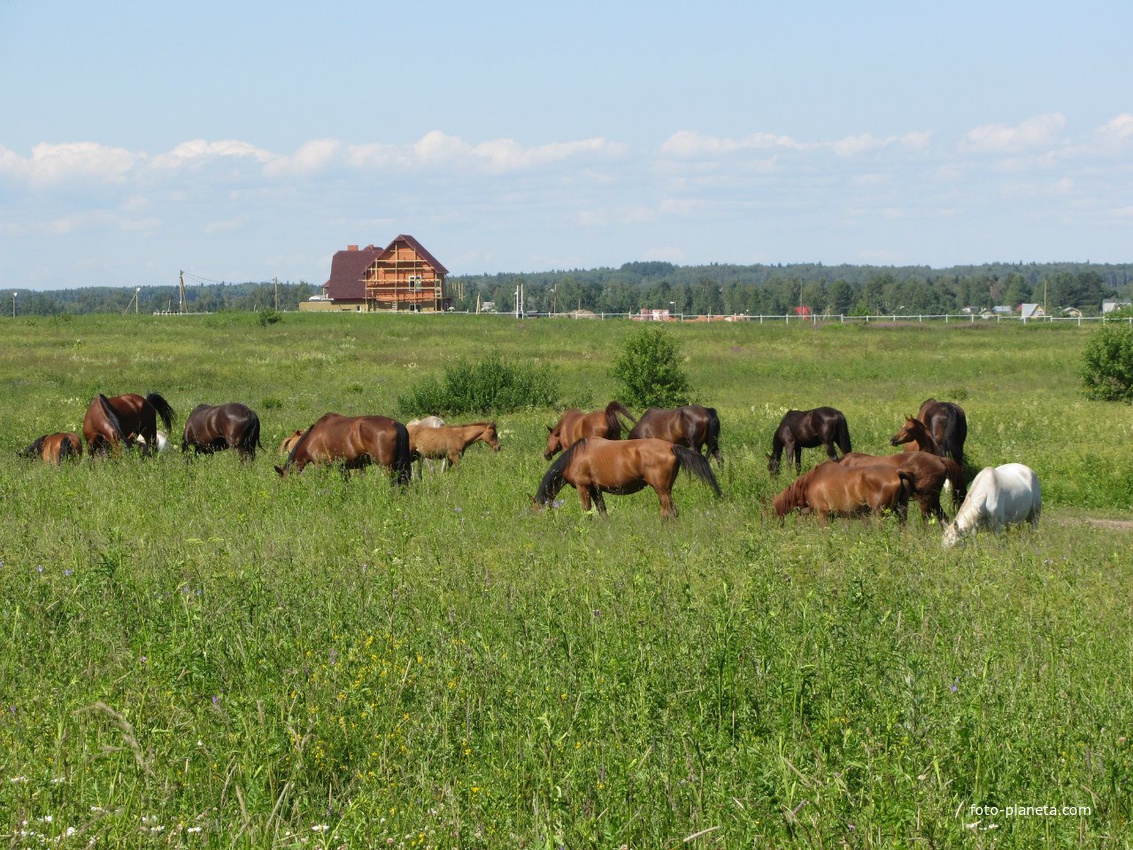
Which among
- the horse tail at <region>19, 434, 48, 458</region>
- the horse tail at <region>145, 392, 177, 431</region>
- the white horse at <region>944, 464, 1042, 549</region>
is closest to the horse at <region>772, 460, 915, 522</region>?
the white horse at <region>944, 464, 1042, 549</region>

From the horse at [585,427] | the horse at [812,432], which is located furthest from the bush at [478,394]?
the horse at [812,432]

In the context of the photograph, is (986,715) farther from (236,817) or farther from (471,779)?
(236,817)

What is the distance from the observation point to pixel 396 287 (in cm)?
10250

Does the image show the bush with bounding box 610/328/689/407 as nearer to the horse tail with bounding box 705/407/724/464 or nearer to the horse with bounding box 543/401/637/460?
the horse with bounding box 543/401/637/460

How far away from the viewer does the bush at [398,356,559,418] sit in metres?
28.7

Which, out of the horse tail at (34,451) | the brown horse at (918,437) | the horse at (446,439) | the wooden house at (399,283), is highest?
the wooden house at (399,283)

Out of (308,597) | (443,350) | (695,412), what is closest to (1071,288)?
(443,350)

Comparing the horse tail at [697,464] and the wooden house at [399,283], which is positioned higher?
the wooden house at [399,283]

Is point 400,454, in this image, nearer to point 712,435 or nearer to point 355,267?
point 712,435

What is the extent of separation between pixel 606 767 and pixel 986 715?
6.47 ft

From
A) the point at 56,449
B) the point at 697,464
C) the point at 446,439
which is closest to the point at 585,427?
the point at 446,439

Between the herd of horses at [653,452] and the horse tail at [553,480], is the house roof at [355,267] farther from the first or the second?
the horse tail at [553,480]

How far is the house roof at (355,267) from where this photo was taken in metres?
102

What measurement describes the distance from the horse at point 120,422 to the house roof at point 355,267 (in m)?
83.0
